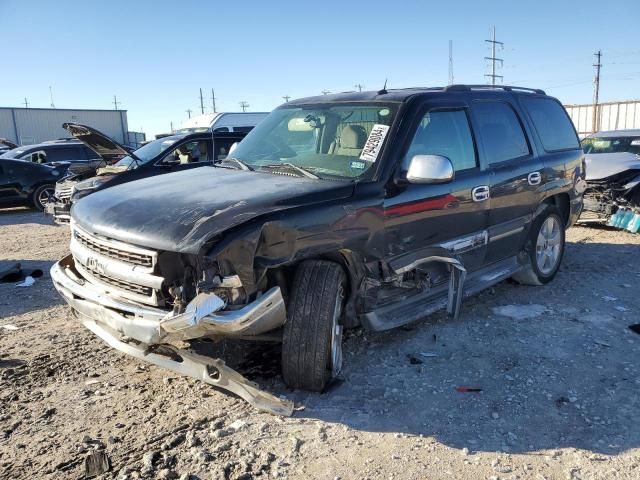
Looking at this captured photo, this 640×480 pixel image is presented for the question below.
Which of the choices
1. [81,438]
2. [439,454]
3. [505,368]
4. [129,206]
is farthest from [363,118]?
[81,438]

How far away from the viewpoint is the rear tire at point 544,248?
5684mm

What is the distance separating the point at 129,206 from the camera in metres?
3.53

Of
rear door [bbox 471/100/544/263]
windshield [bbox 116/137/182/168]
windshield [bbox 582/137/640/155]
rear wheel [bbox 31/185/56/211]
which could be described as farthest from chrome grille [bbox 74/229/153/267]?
rear wheel [bbox 31/185/56/211]

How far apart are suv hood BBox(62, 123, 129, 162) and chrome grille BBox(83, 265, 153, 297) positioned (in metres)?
4.72

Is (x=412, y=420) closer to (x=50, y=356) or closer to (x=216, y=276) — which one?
(x=216, y=276)

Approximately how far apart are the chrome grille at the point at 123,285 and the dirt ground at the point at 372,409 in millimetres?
770

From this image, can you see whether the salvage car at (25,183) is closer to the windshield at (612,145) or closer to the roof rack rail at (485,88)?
the roof rack rail at (485,88)

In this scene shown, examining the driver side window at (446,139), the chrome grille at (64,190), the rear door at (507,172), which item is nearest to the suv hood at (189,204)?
the driver side window at (446,139)

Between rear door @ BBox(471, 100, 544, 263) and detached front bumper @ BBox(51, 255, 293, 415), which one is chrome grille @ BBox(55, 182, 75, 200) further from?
rear door @ BBox(471, 100, 544, 263)

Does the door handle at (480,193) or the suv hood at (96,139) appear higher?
the suv hood at (96,139)

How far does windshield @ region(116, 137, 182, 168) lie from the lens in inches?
377

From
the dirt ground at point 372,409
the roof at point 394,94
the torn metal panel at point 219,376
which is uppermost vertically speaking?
the roof at point 394,94

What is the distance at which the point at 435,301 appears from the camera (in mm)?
4258

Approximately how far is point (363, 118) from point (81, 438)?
2.93 metres
